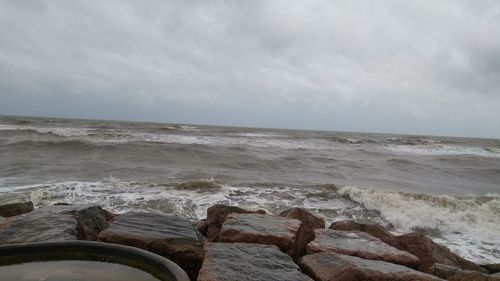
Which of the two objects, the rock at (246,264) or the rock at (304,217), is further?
the rock at (304,217)

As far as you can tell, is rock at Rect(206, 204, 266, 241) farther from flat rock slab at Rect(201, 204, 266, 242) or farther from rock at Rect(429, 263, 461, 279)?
rock at Rect(429, 263, 461, 279)

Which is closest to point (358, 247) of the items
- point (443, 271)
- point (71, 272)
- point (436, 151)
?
point (443, 271)

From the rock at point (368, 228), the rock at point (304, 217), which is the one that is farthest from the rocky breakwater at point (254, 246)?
the rock at point (304, 217)

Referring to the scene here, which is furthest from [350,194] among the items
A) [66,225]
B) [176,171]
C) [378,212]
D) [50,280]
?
[50,280]

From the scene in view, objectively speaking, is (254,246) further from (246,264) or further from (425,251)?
(425,251)

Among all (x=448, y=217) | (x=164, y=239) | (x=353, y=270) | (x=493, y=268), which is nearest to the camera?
(x=353, y=270)

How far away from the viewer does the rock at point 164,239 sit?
2924 mm

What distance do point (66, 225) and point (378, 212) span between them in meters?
6.72

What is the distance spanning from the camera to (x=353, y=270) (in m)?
2.78

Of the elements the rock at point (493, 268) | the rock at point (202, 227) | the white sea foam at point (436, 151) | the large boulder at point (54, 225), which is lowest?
the rock at point (493, 268)

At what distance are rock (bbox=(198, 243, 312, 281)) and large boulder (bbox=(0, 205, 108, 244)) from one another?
1251mm

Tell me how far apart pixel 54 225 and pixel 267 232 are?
1.92 metres

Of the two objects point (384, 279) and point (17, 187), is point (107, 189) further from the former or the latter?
point (384, 279)

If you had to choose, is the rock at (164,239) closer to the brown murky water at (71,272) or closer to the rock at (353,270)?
the brown murky water at (71,272)
